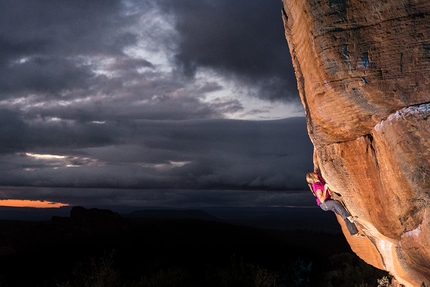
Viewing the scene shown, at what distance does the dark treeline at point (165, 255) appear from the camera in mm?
31922

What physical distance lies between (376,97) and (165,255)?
4957 cm

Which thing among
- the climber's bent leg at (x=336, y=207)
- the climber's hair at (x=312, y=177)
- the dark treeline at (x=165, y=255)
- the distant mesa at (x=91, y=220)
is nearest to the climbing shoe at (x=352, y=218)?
the climber's bent leg at (x=336, y=207)

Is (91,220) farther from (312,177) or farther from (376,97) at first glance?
(376,97)

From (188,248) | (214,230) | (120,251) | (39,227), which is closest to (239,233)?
(214,230)

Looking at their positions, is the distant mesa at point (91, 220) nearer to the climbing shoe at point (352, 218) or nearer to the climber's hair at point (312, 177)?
the climber's hair at point (312, 177)

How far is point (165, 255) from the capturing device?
5438 cm

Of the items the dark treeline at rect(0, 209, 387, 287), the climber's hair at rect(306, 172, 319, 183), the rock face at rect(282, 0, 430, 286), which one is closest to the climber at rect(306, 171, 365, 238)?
the climber's hair at rect(306, 172, 319, 183)

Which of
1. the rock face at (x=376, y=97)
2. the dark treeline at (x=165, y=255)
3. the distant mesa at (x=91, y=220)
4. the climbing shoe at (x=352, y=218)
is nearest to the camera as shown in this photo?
the rock face at (x=376, y=97)

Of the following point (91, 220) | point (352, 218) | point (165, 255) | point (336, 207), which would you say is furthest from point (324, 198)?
point (91, 220)

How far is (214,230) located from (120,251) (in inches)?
733

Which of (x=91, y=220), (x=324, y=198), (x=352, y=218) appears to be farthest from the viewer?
(x=91, y=220)

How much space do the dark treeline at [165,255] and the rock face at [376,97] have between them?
60.9 feet

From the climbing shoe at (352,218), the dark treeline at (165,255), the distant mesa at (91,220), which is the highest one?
the climbing shoe at (352,218)

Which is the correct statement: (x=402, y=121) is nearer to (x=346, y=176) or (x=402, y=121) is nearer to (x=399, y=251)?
(x=346, y=176)
